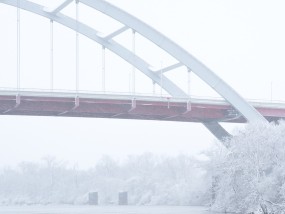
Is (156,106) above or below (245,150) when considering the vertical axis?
above

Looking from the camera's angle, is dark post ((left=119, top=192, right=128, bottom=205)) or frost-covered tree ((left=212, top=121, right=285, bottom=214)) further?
dark post ((left=119, top=192, right=128, bottom=205))

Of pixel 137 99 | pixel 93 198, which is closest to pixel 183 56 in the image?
pixel 137 99

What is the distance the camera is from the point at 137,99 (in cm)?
4203

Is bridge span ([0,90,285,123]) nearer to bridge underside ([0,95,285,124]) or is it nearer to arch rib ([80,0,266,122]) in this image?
bridge underside ([0,95,285,124])

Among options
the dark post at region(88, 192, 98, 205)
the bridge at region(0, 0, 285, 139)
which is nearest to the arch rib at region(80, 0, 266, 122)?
the bridge at region(0, 0, 285, 139)

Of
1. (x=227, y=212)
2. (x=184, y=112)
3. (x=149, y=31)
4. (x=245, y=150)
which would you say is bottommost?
(x=227, y=212)

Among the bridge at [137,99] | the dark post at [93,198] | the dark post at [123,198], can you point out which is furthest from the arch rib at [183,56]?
the dark post at [93,198]

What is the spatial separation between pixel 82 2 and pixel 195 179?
2852cm

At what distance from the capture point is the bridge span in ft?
128

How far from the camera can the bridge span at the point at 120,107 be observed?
3909 centimetres

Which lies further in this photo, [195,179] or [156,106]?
[195,179]

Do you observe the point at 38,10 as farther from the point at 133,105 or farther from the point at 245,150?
the point at 245,150

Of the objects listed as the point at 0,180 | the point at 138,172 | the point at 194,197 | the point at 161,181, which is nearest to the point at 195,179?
the point at 194,197

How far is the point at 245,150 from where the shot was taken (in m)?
38.7
